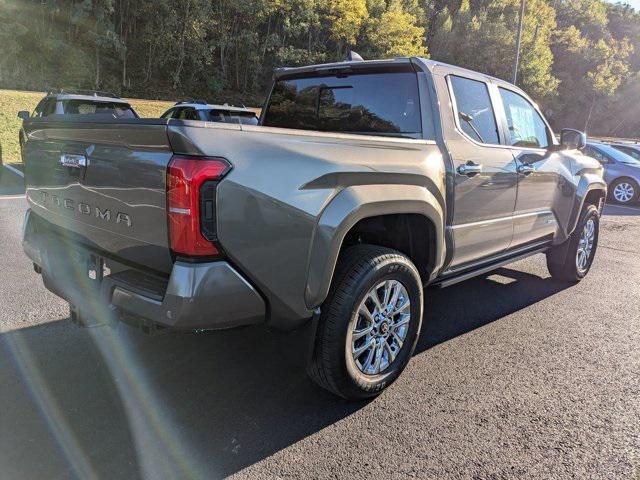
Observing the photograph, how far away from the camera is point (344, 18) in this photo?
4244 cm

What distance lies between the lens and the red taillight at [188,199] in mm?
2102

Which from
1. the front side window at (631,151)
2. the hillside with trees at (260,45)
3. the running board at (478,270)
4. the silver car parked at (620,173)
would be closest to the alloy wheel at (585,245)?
the running board at (478,270)

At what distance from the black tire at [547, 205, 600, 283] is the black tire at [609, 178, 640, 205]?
26.6ft

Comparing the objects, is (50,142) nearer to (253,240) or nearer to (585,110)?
(253,240)

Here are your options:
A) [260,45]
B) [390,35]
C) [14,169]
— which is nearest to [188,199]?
[14,169]

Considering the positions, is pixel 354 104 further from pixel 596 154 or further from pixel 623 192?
pixel 596 154

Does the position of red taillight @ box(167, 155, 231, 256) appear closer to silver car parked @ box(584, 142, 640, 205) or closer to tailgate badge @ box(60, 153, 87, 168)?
tailgate badge @ box(60, 153, 87, 168)

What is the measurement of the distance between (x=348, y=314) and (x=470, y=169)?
1.44 meters

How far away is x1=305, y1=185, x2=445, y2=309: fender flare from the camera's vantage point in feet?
8.09

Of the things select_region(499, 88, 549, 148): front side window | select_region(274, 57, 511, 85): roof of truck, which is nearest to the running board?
select_region(499, 88, 549, 148): front side window

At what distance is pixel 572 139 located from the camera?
4914 mm

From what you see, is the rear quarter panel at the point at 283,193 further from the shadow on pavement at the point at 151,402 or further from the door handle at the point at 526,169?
the door handle at the point at 526,169

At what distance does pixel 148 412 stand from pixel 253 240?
3.98 feet

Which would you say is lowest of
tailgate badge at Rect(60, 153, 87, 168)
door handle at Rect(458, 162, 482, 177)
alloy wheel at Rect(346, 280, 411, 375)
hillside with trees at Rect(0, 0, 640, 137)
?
alloy wheel at Rect(346, 280, 411, 375)
